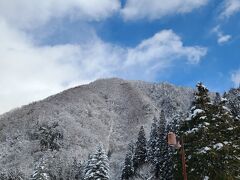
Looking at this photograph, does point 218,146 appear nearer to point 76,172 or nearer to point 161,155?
point 161,155

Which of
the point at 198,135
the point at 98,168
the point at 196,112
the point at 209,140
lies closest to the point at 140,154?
the point at 98,168

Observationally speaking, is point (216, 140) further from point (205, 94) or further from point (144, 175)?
point (144, 175)

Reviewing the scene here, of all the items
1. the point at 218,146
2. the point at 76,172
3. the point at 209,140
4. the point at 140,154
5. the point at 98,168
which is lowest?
the point at 218,146

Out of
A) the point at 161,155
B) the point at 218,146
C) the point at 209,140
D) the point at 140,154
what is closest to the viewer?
the point at 218,146

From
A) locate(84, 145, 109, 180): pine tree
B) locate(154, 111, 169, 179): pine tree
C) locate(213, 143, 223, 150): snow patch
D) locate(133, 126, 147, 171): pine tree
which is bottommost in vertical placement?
locate(213, 143, 223, 150): snow patch

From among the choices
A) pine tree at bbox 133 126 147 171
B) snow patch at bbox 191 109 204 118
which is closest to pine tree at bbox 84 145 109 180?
snow patch at bbox 191 109 204 118

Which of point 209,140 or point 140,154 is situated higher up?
point 140,154

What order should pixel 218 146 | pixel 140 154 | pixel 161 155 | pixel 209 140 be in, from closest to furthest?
pixel 218 146 < pixel 209 140 < pixel 161 155 < pixel 140 154

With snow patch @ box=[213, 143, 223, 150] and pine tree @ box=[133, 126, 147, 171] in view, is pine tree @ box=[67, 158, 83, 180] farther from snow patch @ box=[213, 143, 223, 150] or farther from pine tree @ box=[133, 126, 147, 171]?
snow patch @ box=[213, 143, 223, 150]

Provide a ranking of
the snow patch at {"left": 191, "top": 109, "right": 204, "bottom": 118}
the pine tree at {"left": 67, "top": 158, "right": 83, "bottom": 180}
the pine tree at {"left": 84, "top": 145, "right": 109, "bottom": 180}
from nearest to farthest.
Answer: the snow patch at {"left": 191, "top": 109, "right": 204, "bottom": 118}, the pine tree at {"left": 84, "top": 145, "right": 109, "bottom": 180}, the pine tree at {"left": 67, "top": 158, "right": 83, "bottom": 180}

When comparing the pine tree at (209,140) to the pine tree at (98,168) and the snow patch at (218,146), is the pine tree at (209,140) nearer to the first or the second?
the snow patch at (218,146)

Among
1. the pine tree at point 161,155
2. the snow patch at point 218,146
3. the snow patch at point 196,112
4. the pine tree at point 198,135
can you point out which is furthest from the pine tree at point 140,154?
the snow patch at point 218,146

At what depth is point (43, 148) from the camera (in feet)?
613

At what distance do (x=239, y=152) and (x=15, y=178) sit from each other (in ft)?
318
